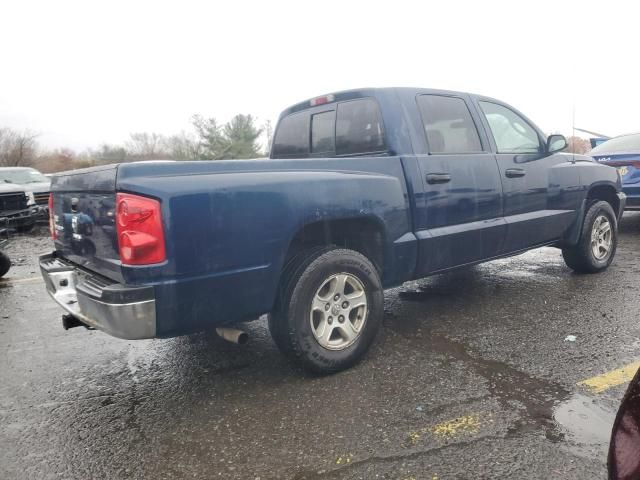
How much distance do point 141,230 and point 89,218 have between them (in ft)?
1.99

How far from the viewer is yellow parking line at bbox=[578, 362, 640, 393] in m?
2.79

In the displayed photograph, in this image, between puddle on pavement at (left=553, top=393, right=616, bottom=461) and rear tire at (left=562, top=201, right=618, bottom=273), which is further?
rear tire at (left=562, top=201, right=618, bottom=273)

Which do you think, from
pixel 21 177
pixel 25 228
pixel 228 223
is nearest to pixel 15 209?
pixel 25 228

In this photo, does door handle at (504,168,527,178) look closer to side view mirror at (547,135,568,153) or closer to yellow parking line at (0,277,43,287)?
side view mirror at (547,135,568,153)

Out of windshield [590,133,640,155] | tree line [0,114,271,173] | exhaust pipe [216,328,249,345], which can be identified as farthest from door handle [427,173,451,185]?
tree line [0,114,271,173]

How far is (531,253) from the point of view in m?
6.85

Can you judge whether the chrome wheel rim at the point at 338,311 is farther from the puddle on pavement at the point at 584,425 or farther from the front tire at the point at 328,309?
the puddle on pavement at the point at 584,425

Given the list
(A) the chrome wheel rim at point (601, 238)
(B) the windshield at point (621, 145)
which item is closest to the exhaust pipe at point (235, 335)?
(A) the chrome wheel rim at point (601, 238)

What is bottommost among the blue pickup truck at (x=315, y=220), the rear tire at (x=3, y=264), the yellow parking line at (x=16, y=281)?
the yellow parking line at (x=16, y=281)

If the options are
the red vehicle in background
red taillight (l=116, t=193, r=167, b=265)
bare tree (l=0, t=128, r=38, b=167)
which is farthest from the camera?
bare tree (l=0, t=128, r=38, b=167)

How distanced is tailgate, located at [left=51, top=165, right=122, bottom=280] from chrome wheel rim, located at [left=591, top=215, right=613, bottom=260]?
4.86 m

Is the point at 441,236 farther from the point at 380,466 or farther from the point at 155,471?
the point at 155,471

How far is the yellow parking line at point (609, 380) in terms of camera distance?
2.79 m

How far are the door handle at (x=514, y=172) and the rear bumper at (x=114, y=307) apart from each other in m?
3.17
